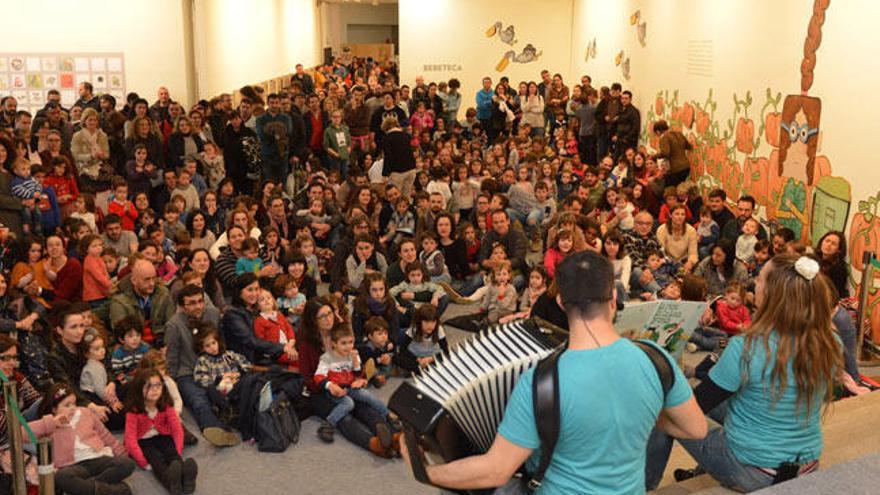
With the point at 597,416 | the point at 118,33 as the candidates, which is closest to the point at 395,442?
the point at 597,416

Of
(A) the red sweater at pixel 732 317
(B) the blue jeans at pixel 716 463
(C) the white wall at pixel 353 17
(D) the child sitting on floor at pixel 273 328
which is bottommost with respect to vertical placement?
(A) the red sweater at pixel 732 317

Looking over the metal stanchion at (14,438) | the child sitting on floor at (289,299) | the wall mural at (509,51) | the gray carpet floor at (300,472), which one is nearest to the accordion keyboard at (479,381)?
the metal stanchion at (14,438)

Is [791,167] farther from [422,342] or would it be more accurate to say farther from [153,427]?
[153,427]

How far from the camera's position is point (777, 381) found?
305 cm

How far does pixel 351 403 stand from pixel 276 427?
0.51 m

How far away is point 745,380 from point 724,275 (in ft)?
18.1

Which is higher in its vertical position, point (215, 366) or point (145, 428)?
point (215, 366)

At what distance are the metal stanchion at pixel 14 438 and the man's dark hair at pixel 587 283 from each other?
2.88 metres

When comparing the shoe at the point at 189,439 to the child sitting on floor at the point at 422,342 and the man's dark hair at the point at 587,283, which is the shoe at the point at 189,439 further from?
the man's dark hair at the point at 587,283

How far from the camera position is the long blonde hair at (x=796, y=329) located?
301cm

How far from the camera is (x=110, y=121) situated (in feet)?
36.0

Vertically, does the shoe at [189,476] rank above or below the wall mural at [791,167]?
below

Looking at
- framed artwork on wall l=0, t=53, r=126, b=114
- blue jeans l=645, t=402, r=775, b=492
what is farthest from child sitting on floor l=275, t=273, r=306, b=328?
framed artwork on wall l=0, t=53, r=126, b=114

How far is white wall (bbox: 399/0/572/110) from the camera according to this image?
64.5ft
